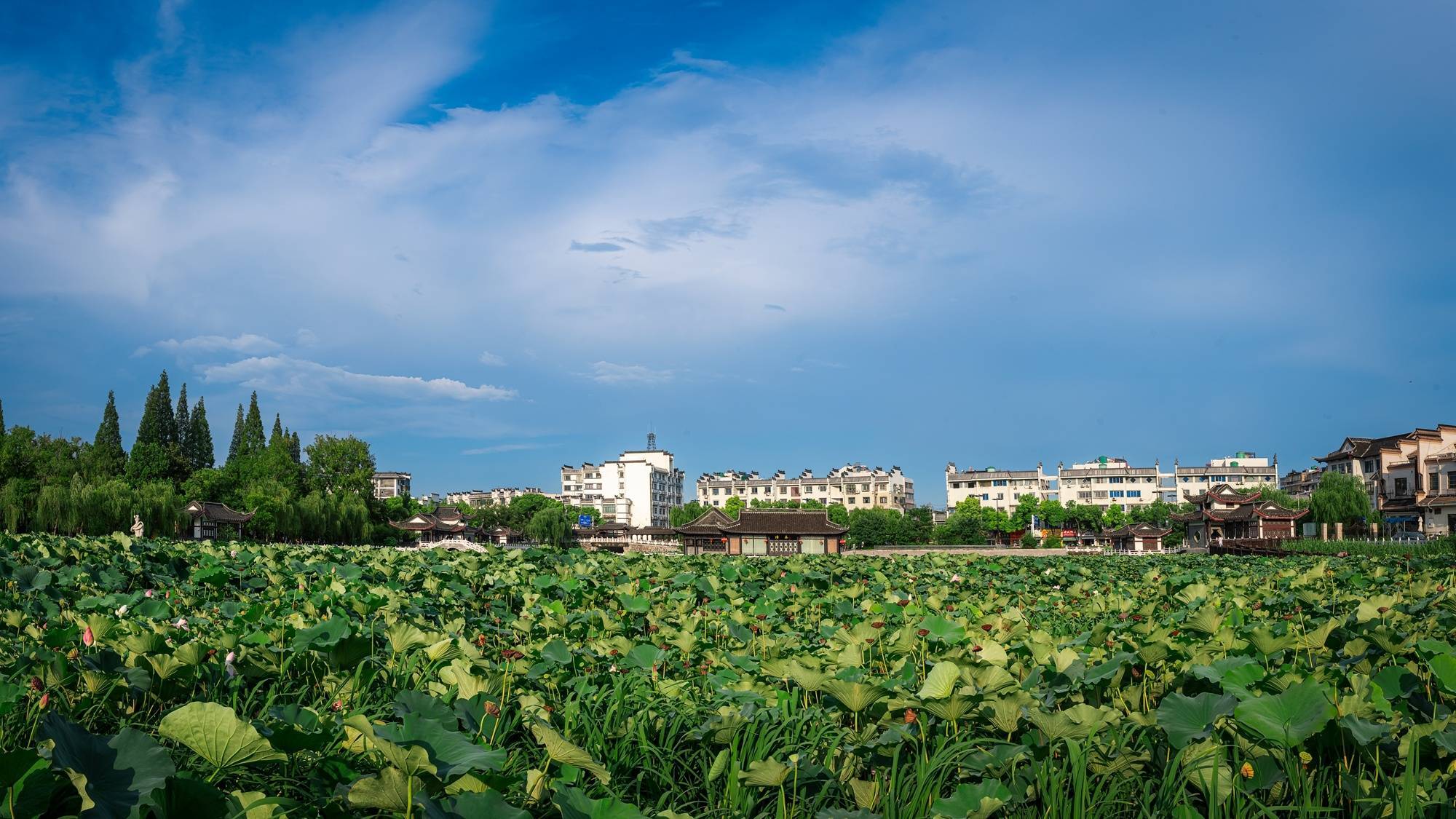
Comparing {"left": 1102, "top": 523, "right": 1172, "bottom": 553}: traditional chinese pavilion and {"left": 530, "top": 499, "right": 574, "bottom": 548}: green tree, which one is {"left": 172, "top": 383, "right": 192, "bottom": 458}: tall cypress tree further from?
{"left": 1102, "top": 523, "right": 1172, "bottom": 553}: traditional chinese pavilion

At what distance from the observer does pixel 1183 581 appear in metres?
8.84

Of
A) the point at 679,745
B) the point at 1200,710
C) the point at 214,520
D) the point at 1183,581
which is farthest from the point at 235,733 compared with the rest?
the point at 214,520

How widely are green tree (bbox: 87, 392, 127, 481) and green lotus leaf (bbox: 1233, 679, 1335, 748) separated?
205ft

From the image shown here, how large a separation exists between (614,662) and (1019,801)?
81.7 inches

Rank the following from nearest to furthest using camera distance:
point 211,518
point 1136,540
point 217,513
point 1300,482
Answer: point 211,518 < point 217,513 < point 1136,540 < point 1300,482

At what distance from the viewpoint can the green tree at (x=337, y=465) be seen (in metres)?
56.9

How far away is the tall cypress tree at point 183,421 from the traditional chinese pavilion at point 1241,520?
6405 cm

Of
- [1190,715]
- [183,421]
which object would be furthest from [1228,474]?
[1190,715]

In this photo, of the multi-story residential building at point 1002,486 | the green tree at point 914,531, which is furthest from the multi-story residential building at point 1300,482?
the green tree at point 914,531

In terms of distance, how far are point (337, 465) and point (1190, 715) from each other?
61.3 m

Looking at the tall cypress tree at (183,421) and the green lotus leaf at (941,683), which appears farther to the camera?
the tall cypress tree at (183,421)

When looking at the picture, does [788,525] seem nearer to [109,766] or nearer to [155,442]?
[109,766]

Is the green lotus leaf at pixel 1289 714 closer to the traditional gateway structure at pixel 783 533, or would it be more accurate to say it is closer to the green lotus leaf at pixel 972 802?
the green lotus leaf at pixel 972 802

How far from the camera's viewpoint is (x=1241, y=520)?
40.5 metres
